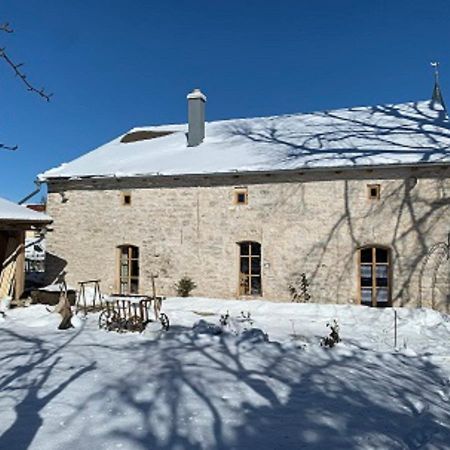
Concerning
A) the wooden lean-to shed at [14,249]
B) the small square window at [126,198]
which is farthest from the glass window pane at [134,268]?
the wooden lean-to shed at [14,249]

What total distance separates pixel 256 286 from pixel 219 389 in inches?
297

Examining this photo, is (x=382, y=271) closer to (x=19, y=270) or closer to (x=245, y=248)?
(x=245, y=248)

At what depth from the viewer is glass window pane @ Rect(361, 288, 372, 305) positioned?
36.9 ft

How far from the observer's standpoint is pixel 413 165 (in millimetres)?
10578

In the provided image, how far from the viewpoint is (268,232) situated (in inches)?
472

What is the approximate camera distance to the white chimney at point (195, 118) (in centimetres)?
1525

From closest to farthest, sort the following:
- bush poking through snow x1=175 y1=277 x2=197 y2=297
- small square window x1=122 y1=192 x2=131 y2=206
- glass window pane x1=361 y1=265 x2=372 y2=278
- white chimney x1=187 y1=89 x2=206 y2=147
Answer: glass window pane x1=361 y1=265 x2=372 y2=278 < bush poking through snow x1=175 y1=277 x2=197 y2=297 < small square window x1=122 y1=192 x2=131 y2=206 < white chimney x1=187 y1=89 x2=206 y2=147

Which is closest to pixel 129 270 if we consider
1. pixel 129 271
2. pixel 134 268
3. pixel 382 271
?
pixel 129 271

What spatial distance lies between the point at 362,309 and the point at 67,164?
11.1m

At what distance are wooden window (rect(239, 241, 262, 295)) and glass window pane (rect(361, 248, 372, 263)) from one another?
2792 millimetres

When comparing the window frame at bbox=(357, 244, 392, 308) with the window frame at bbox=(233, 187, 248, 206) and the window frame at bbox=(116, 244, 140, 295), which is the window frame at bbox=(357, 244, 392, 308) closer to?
the window frame at bbox=(233, 187, 248, 206)

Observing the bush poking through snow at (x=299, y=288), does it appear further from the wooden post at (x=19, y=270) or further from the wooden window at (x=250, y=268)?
the wooden post at (x=19, y=270)

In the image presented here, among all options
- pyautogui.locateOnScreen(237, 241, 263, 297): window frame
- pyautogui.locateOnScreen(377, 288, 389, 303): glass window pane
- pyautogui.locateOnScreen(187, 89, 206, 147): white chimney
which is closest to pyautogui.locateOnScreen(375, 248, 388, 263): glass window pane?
pyautogui.locateOnScreen(377, 288, 389, 303): glass window pane

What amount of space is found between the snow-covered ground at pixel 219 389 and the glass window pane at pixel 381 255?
297 cm
